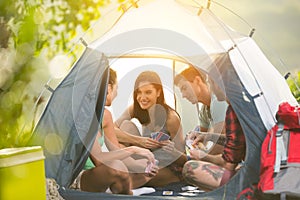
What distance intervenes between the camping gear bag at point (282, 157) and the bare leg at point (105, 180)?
2.33ft

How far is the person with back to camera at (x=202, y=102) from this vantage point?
329cm

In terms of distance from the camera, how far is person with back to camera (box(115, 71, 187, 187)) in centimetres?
339

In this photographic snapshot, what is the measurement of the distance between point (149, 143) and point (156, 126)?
13 cm

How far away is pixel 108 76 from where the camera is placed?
3266 mm

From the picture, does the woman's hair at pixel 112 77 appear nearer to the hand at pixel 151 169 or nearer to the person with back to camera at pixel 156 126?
the person with back to camera at pixel 156 126

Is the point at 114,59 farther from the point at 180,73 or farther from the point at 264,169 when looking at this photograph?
the point at 264,169

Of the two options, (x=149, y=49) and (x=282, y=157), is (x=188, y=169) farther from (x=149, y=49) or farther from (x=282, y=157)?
(x=149, y=49)

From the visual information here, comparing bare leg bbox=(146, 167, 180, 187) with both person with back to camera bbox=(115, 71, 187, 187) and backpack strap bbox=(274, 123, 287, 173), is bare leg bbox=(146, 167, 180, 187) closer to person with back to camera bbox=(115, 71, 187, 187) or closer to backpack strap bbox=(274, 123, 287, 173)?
person with back to camera bbox=(115, 71, 187, 187)

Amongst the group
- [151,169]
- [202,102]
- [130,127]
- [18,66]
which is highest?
[18,66]

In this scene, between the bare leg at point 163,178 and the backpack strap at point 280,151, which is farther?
the bare leg at point 163,178

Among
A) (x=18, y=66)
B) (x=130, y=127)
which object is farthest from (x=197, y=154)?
(x=18, y=66)

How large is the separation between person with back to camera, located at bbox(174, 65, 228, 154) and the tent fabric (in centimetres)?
48

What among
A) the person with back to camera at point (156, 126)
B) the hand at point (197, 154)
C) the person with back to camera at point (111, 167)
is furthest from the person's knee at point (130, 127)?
the hand at point (197, 154)

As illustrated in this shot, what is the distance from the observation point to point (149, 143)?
11.2 feet
